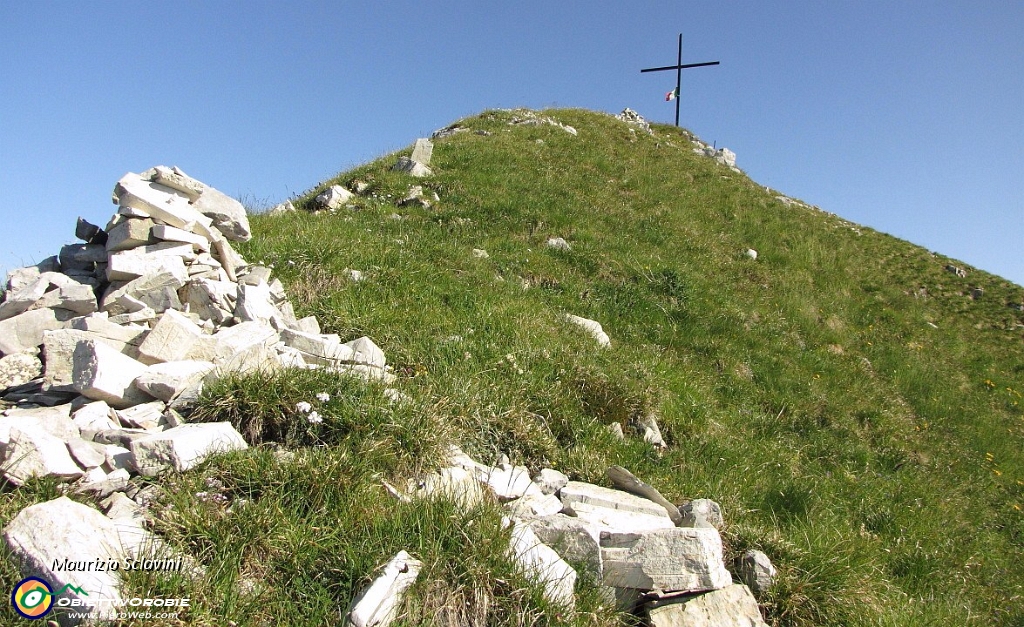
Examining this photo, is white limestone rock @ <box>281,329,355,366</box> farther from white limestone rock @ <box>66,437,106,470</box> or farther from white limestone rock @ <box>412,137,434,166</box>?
white limestone rock @ <box>412,137,434,166</box>

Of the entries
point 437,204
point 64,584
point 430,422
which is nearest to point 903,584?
point 430,422

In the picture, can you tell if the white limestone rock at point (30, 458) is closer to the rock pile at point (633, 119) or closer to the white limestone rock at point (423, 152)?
the white limestone rock at point (423, 152)

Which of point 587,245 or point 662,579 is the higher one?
point 587,245

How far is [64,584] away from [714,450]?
5608mm

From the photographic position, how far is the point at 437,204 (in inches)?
508

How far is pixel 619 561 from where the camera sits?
3.94 meters

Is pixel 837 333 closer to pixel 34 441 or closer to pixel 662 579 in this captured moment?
pixel 662 579

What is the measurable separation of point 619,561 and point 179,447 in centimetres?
282

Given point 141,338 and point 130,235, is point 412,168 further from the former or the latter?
point 141,338

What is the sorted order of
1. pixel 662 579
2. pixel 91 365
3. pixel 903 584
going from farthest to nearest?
pixel 903 584, pixel 91 365, pixel 662 579

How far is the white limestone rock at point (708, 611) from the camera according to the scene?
12.3ft

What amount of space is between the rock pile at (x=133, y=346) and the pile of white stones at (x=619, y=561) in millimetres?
1308

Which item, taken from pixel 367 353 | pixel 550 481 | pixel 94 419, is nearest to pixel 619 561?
pixel 550 481

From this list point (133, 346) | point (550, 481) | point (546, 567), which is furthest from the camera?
point (133, 346)
